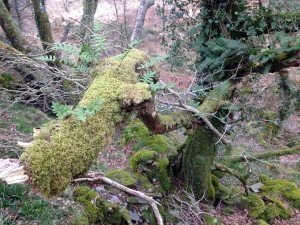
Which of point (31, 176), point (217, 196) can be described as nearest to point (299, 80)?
point (217, 196)

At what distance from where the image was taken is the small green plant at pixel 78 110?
2154 mm

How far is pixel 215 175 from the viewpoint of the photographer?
7.83 metres

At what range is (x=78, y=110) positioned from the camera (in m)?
2.22

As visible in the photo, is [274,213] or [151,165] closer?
[151,165]

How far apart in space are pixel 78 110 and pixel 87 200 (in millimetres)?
3483

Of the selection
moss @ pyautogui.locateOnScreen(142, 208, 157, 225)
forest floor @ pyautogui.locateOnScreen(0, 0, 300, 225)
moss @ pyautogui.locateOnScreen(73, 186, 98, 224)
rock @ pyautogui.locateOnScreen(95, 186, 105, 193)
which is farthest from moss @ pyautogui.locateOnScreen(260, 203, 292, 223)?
moss @ pyautogui.locateOnScreen(73, 186, 98, 224)

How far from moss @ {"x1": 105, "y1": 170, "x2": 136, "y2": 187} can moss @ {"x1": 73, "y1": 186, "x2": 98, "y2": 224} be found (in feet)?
2.04

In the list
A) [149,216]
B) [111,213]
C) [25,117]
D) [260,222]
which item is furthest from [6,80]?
[260,222]

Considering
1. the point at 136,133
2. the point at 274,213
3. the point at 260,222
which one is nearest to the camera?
the point at 260,222

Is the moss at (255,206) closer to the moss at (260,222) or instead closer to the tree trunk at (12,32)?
the moss at (260,222)

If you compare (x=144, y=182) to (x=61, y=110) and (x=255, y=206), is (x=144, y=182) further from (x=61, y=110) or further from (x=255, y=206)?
(x=61, y=110)

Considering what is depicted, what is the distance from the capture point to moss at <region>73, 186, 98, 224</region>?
512 cm

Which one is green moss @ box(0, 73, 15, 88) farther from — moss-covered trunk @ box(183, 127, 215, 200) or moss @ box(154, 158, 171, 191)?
moss-covered trunk @ box(183, 127, 215, 200)

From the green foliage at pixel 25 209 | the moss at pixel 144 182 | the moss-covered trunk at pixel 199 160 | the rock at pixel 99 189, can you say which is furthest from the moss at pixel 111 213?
the moss-covered trunk at pixel 199 160
